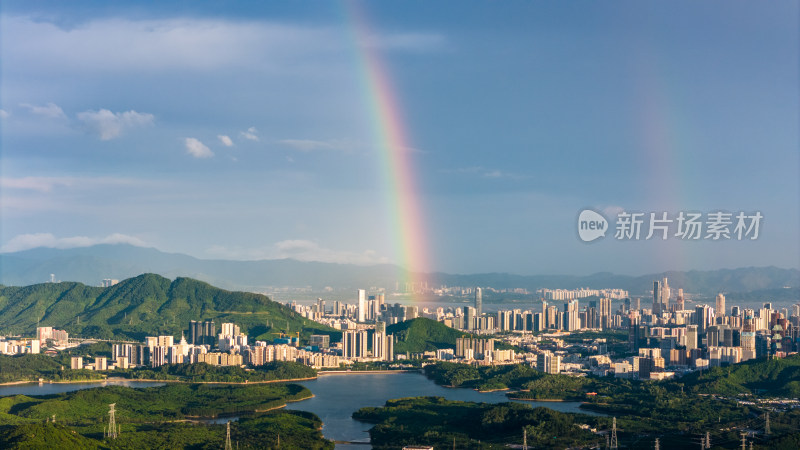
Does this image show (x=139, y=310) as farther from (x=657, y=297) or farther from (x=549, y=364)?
(x=657, y=297)

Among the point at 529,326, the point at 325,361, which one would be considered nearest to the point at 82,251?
the point at 529,326

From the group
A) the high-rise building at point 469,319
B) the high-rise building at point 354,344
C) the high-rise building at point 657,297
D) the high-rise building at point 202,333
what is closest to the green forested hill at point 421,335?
the high-rise building at point 354,344

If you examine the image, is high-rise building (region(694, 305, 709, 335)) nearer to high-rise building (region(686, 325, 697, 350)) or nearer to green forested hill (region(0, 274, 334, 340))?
high-rise building (region(686, 325, 697, 350))

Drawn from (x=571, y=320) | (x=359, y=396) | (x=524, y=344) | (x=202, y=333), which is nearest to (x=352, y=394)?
(x=359, y=396)

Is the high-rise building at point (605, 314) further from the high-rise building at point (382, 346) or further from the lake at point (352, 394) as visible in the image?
the lake at point (352, 394)

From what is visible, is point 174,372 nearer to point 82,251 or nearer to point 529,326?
point 529,326
